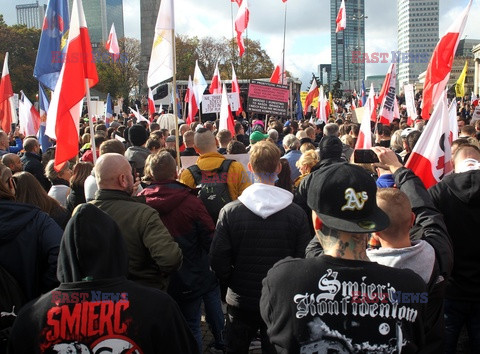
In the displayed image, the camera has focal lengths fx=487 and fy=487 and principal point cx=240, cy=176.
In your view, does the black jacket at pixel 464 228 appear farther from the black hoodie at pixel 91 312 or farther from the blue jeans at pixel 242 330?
the black hoodie at pixel 91 312

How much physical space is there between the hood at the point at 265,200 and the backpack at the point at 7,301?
1.58m

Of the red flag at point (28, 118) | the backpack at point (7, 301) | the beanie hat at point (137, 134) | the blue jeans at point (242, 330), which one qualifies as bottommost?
the blue jeans at point (242, 330)

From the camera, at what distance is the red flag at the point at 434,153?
14.2 ft

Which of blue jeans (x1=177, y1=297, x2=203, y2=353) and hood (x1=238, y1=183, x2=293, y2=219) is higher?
hood (x1=238, y1=183, x2=293, y2=219)

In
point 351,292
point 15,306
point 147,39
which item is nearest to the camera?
point 351,292

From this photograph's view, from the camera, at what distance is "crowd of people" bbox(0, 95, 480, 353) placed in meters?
1.93

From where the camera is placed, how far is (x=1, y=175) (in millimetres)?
3645

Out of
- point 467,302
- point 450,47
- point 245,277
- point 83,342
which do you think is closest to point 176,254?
point 245,277

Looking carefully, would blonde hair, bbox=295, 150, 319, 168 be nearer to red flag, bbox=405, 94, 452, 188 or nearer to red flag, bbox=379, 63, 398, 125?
red flag, bbox=405, 94, 452, 188

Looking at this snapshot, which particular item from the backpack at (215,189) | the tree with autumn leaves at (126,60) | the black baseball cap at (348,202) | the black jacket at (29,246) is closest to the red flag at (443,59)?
the backpack at (215,189)

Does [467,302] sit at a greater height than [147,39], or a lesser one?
lesser

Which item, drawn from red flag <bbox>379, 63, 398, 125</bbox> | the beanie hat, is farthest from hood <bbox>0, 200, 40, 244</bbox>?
red flag <bbox>379, 63, 398, 125</bbox>

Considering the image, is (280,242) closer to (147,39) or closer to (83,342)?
(83,342)

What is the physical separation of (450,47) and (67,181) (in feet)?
16.9
